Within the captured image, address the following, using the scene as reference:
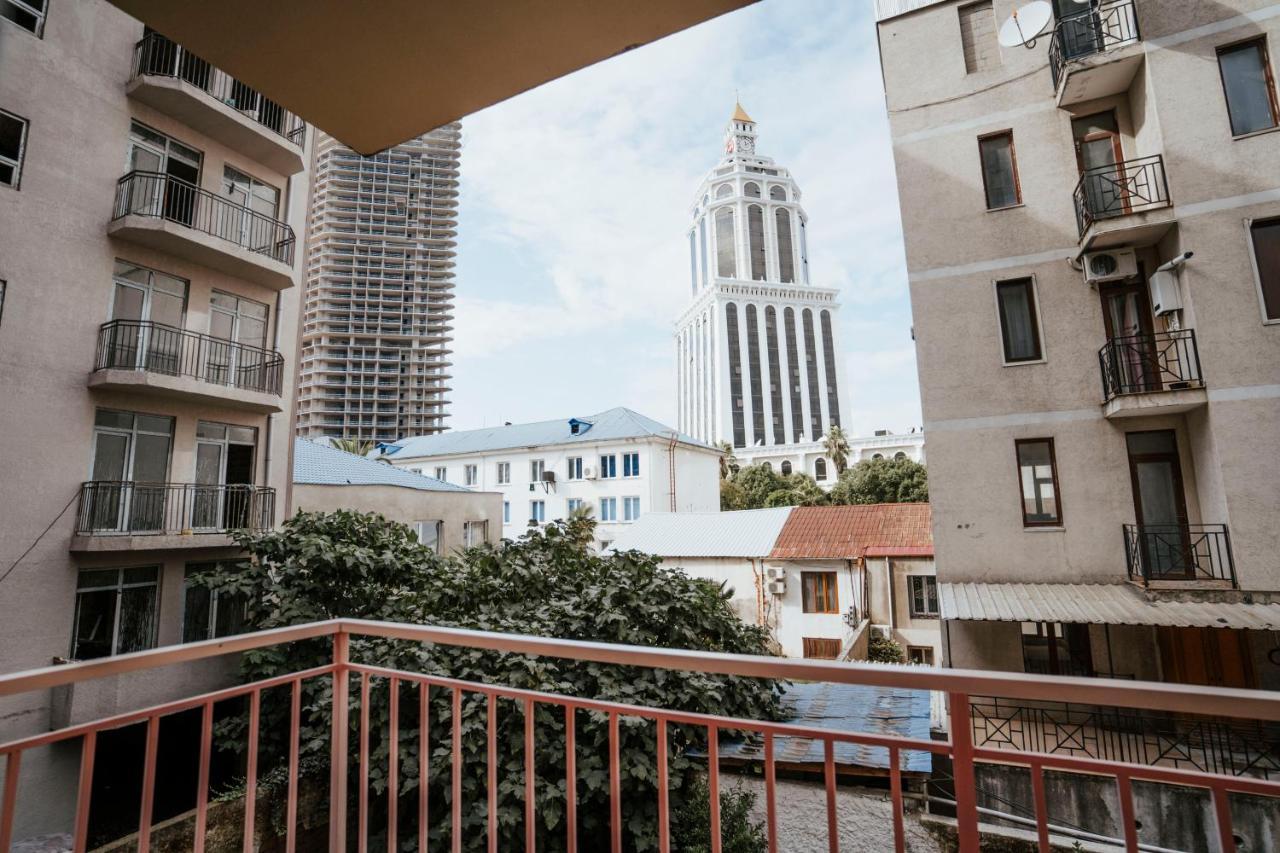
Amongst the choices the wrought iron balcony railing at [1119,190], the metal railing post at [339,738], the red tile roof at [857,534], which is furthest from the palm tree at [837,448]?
the metal railing post at [339,738]

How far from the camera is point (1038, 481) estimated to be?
8.46 meters

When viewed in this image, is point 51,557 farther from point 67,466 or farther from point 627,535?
point 627,535

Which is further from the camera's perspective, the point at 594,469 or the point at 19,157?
the point at 594,469

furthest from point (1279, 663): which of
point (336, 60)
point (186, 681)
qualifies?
point (186, 681)

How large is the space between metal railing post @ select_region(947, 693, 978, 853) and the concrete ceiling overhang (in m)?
1.72

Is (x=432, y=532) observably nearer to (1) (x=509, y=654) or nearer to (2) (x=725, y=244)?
(1) (x=509, y=654)

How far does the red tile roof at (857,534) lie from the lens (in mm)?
15867

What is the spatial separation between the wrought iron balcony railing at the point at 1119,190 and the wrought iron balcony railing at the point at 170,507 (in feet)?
42.9

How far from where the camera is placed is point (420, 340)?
64.8 m

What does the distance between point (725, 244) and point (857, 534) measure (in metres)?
86.9

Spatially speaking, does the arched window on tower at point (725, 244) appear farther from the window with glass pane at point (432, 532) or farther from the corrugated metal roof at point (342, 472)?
the window with glass pane at point (432, 532)

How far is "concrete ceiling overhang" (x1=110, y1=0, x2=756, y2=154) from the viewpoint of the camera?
1496 millimetres

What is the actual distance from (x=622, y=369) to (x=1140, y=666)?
7383 centimetres

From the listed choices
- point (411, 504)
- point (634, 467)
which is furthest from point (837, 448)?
point (411, 504)
